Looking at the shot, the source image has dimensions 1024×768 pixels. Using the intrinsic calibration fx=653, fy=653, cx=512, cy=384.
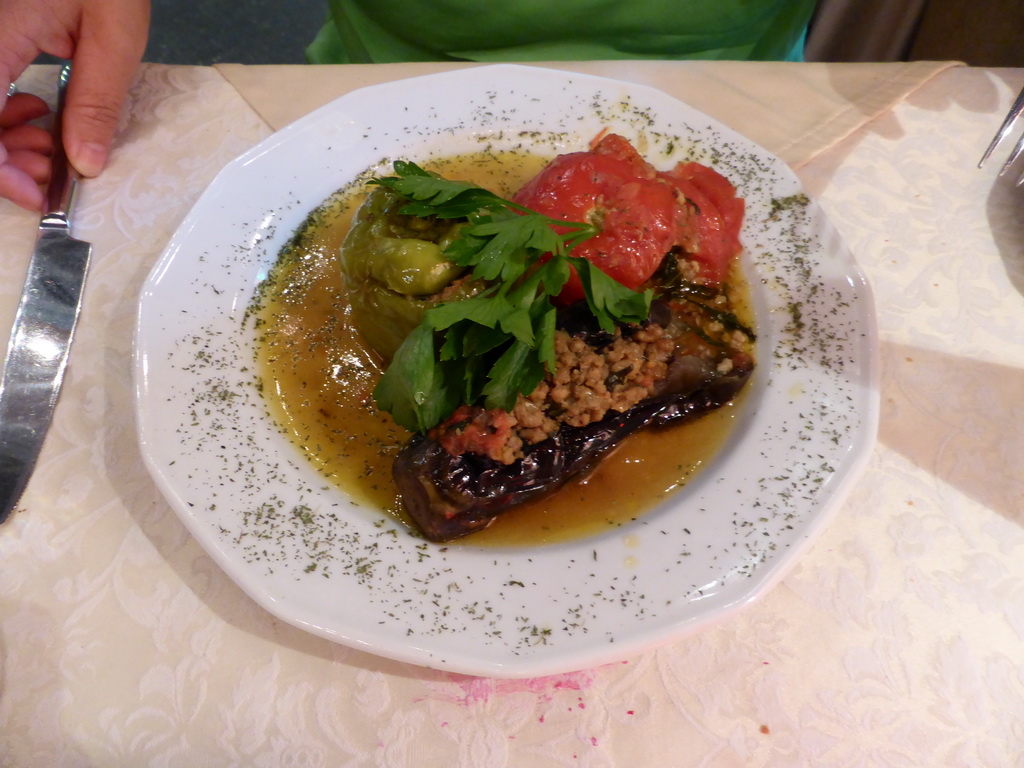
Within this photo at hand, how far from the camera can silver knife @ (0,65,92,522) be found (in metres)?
1.95

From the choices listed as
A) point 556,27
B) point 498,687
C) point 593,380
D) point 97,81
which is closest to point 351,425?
→ point 593,380

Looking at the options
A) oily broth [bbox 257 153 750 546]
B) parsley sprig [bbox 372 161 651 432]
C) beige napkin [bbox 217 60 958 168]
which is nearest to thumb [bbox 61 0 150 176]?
beige napkin [bbox 217 60 958 168]

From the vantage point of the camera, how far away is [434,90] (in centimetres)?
268

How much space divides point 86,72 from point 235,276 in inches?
45.4

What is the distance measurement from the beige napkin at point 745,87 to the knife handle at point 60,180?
0.64m

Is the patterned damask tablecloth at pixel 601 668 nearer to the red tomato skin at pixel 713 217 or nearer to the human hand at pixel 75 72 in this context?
the human hand at pixel 75 72

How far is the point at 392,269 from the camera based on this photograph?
2.09 m

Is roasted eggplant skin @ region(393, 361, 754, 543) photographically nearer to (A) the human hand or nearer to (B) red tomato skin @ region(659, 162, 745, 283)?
(B) red tomato skin @ region(659, 162, 745, 283)

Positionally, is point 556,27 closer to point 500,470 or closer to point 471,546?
point 500,470

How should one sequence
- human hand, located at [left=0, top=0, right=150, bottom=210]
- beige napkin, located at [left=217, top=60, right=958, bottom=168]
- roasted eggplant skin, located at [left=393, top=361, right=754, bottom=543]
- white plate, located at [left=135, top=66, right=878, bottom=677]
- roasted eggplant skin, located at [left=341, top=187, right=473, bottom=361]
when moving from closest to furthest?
white plate, located at [left=135, top=66, right=878, bottom=677] < roasted eggplant skin, located at [left=393, top=361, right=754, bottom=543] < roasted eggplant skin, located at [left=341, top=187, right=473, bottom=361] < human hand, located at [left=0, top=0, right=150, bottom=210] < beige napkin, located at [left=217, top=60, right=958, bottom=168]

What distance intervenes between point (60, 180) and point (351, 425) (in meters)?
1.56

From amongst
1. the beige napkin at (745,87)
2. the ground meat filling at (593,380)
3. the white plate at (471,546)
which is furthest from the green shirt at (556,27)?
the ground meat filling at (593,380)

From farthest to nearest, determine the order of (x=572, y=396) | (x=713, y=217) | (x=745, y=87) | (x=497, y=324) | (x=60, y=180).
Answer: (x=745, y=87), (x=60, y=180), (x=713, y=217), (x=572, y=396), (x=497, y=324)

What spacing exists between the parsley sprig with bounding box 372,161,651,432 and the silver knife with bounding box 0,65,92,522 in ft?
3.53
